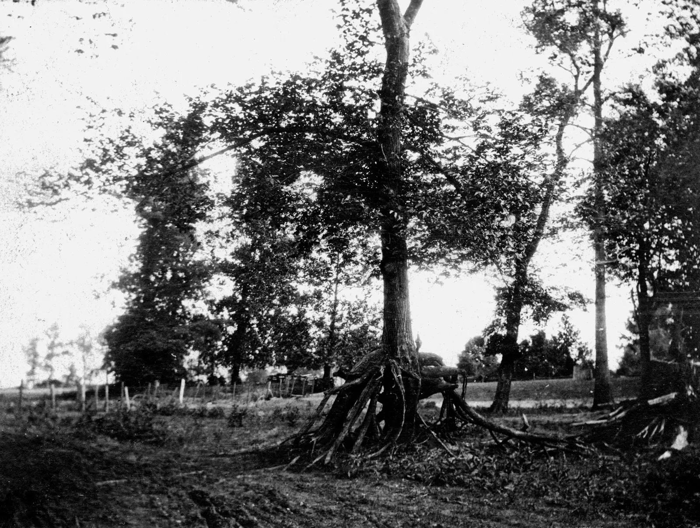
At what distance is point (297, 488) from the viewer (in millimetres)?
7000

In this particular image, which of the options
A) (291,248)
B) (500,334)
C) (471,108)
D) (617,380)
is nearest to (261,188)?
(291,248)

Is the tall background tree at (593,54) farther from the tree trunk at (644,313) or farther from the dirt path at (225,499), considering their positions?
the dirt path at (225,499)

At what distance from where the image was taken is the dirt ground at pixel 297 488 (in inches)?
210

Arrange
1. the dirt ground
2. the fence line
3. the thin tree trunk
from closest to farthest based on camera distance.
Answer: the dirt ground, the thin tree trunk, the fence line

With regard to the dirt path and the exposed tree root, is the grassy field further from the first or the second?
the exposed tree root

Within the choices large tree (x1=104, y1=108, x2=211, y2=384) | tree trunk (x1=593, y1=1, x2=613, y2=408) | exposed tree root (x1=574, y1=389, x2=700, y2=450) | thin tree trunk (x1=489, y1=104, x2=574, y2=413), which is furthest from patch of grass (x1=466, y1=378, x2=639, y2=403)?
large tree (x1=104, y1=108, x2=211, y2=384)

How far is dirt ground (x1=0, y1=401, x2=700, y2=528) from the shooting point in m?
5.33

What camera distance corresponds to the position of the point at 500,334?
1688cm

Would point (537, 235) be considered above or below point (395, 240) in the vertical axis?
above

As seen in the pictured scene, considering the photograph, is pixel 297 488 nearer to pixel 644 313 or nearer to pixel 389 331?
pixel 389 331

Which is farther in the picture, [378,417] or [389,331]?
[389,331]

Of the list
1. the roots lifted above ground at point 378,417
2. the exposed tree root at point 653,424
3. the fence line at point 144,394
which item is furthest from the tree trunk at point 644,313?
the fence line at point 144,394

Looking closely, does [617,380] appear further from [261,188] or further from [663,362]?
[261,188]

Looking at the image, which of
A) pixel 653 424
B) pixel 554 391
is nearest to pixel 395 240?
pixel 653 424
